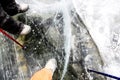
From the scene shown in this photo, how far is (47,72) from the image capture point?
3176mm

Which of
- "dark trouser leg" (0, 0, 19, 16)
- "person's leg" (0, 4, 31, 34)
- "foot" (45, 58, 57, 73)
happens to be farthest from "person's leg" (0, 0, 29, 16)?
"foot" (45, 58, 57, 73)

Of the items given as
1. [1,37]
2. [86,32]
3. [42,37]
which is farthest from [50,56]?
[1,37]

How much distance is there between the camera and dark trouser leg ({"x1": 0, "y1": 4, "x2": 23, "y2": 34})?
3.33 meters

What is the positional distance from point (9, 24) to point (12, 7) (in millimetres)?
292

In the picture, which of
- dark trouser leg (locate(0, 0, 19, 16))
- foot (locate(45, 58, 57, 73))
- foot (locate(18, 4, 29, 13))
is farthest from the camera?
foot (locate(18, 4, 29, 13))

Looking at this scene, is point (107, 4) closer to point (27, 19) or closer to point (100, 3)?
point (100, 3)

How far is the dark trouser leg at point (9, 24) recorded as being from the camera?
3332 millimetres

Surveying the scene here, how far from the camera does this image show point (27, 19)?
3.71 m

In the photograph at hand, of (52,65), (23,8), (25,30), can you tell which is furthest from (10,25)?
(52,65)

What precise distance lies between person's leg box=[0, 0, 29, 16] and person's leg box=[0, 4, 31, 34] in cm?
21

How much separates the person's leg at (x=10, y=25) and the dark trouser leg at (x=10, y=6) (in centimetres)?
21

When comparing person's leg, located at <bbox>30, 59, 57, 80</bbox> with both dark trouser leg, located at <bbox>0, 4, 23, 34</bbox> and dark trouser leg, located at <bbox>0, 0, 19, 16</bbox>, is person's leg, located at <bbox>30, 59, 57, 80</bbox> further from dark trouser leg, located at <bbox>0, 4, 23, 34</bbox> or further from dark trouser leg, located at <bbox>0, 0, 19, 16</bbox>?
dark trouser leg, located at <bbox>0, 0, 19, 16</bbox>

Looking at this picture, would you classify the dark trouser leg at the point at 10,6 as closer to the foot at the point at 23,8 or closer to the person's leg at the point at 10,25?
the foot at the point at 23,8

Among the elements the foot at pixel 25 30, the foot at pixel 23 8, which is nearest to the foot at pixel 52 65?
the foot at pixel 25 30
